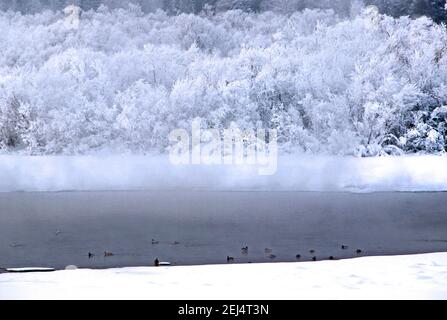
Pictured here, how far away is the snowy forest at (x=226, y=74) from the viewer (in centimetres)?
742

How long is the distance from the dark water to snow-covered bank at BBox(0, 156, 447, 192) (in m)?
0.13

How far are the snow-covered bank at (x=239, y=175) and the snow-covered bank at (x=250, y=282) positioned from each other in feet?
9.69

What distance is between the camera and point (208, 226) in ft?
19.0

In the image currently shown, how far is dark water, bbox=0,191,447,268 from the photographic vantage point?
16.4 feet

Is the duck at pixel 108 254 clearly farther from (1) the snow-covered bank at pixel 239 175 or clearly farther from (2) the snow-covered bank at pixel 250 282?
(1) the snow-covered bank at pixel 239 175

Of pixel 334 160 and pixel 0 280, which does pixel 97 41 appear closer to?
pixel 334 160

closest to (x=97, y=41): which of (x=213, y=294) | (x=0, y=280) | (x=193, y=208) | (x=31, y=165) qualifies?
(x=31, y=165)

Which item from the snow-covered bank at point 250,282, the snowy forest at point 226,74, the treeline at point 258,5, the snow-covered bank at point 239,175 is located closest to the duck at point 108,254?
the snow-covered bank at point 250,282

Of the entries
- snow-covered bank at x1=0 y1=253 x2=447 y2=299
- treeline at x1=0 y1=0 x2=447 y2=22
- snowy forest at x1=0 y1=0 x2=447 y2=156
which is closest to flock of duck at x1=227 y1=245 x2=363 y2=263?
snow-covered bank at x1=0 y1=253 x2=447 y2=299

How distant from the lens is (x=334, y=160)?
7402mm

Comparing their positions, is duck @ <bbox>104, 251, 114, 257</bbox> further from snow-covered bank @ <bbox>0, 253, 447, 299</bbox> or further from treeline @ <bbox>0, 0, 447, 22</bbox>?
treeline @ <bbox>0, 0, 447, 22</bbox>

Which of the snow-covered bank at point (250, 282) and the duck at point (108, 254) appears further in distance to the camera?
the duck at point (108, 254)

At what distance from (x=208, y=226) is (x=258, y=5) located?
3.01m
